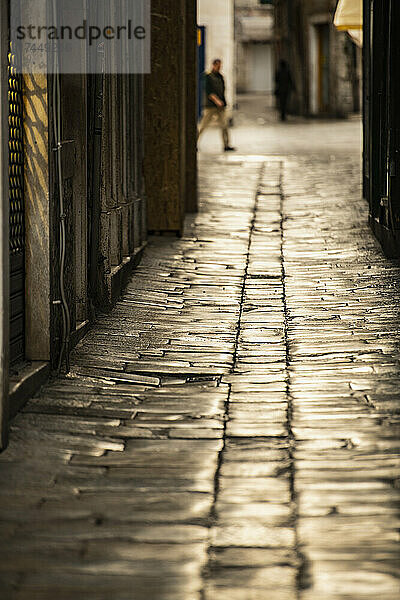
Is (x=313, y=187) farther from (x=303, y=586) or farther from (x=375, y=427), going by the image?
(x=303, y=586)

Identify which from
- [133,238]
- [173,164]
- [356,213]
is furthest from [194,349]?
[356,213]

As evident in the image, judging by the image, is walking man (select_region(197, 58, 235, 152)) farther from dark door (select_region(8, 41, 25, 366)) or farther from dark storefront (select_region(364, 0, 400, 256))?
dark door (select_region(8, 41, 25, 366))

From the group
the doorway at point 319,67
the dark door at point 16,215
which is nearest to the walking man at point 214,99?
the dark door at point 16,215

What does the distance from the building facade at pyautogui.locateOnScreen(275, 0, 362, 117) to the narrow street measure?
2627 cm

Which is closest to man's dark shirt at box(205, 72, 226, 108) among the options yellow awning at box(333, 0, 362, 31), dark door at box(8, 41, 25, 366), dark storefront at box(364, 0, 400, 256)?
yellow awning at box(333, 0, 362, 31)

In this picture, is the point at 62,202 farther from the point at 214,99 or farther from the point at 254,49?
the point at 254,49

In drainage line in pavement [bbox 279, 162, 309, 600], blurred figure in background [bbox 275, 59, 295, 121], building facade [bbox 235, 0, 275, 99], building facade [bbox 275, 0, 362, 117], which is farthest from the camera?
building facade [bbox 235, 0, 275, 99]

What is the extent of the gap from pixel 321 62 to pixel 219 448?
33.1 metres

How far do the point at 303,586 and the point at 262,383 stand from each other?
2436mm

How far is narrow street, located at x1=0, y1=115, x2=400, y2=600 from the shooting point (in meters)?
3.27

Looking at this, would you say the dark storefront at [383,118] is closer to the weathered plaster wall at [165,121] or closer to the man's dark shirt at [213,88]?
the weathered plaster wall at [165,121]

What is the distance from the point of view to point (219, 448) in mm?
4469

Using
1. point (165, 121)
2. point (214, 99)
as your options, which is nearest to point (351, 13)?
point (165, 121)

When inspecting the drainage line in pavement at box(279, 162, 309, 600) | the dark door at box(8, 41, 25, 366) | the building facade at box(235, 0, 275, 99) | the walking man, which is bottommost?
the drainage line in pavement at box(279, 162, 309, 600)
